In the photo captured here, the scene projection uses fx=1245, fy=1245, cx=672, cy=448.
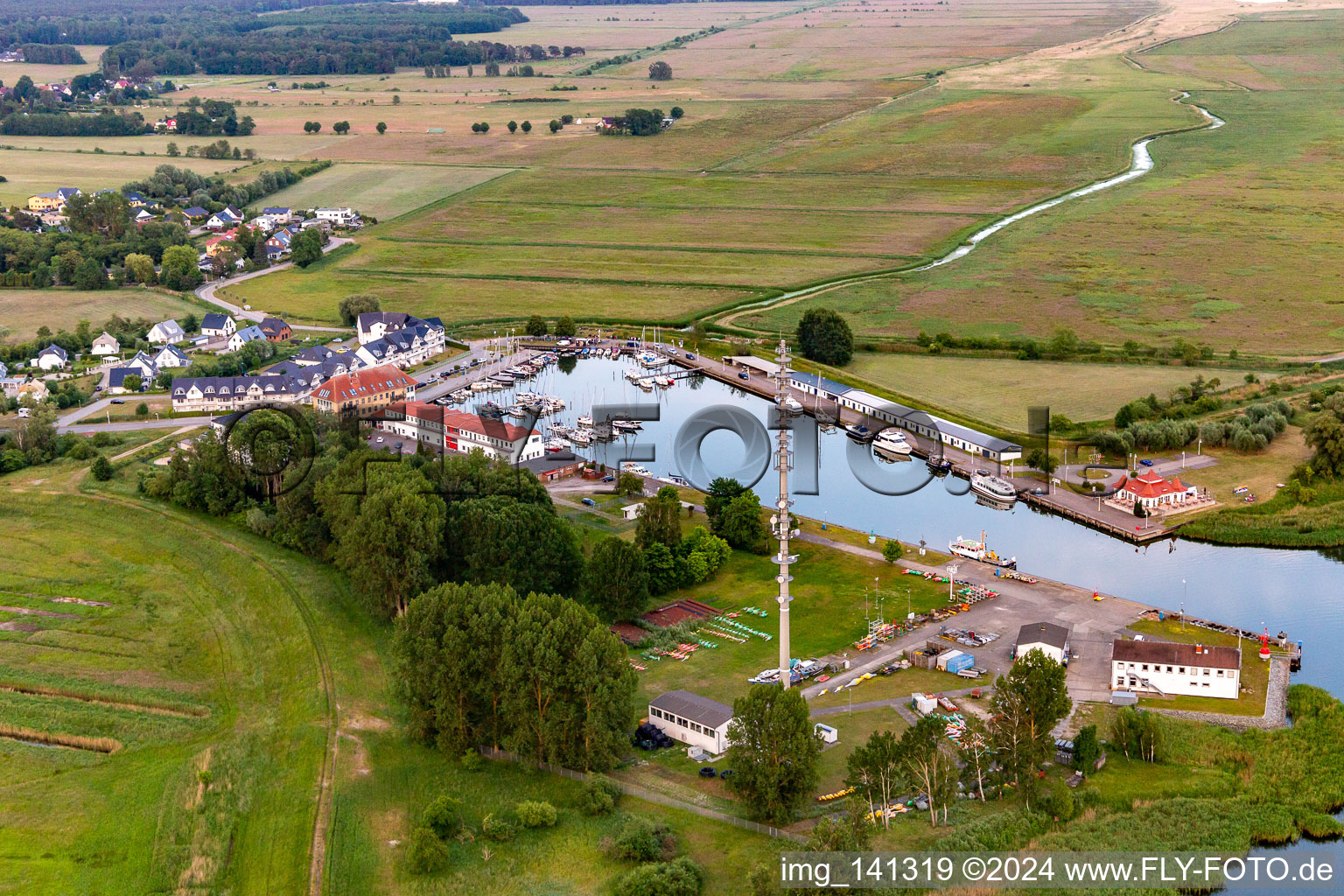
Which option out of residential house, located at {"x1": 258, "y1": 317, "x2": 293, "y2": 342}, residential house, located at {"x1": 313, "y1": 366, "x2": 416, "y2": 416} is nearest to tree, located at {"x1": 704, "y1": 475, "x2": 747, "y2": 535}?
residential house, located at {"x1": 313, "y1": 366, "x2": 416, "y2": 416}

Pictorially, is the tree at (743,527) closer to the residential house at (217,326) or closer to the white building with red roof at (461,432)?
the white building with red roof at (461,432)

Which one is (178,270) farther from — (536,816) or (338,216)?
(536,816)

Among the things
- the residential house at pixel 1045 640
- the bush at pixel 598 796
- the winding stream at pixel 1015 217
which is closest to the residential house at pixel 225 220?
the winding stream at pixel 1015 217

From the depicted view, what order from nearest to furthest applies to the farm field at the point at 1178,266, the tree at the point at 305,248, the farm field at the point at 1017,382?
the farm field at the point at 1017,382, the farm field at the point at 1178,266, the tree at the point at 305,248

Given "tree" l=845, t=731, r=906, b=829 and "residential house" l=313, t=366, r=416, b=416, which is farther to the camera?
"residential house" l=313, t=366, r=416, b=416

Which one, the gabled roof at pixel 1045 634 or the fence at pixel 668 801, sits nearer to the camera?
the fence at pixel 668 801

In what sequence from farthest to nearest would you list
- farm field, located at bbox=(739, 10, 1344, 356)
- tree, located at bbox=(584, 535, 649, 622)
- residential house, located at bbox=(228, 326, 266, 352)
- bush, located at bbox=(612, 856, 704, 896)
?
residential house, located at bbox=(228, 326, 266, 352), farm field, located at bbox=(739, 10, 1344, 356), tree, located at bbox=(584, 535, 649, 622), bush, located at bbox=(612, 856, 704, 896)

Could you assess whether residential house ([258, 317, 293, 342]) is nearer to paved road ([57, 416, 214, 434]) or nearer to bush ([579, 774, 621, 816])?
paved road ([57, 416, 214, 434])
